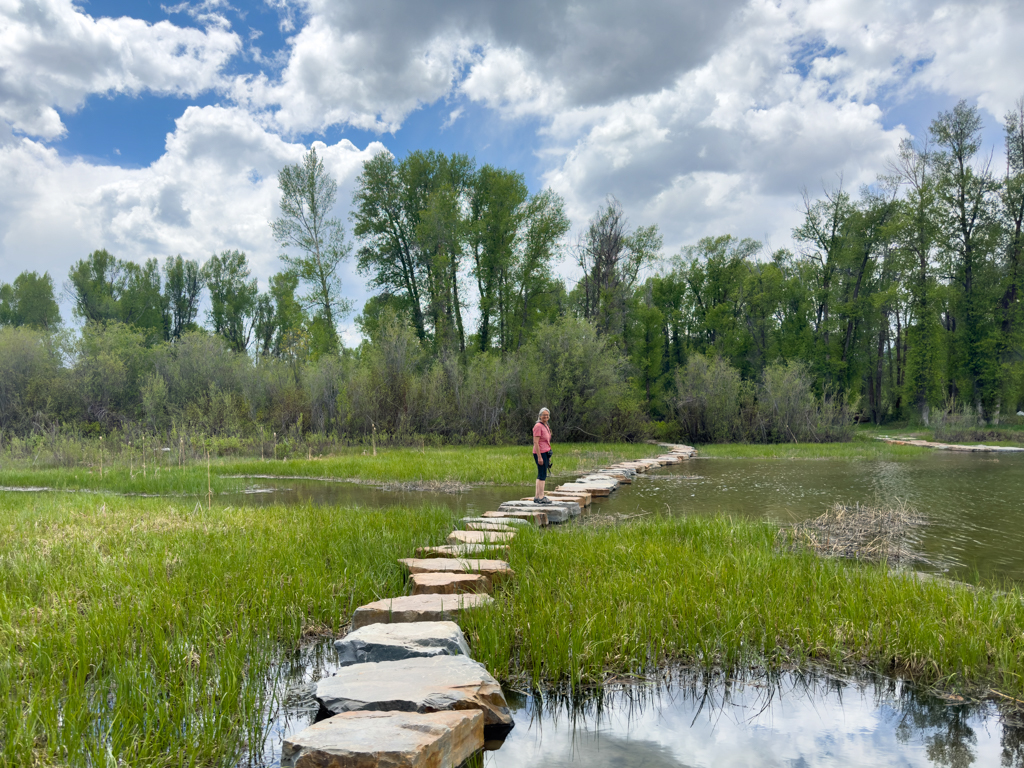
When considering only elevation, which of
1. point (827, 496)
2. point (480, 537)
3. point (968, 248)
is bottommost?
point (827, 496)

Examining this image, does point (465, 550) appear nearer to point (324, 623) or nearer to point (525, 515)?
point (324, 623)

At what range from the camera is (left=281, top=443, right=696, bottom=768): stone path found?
2.28 m

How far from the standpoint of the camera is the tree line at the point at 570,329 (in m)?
22.7

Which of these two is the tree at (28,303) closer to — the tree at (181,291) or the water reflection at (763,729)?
the tree at (181,291)

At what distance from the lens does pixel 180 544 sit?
18.3 feet

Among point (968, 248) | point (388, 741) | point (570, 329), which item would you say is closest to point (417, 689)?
point (388, 741)

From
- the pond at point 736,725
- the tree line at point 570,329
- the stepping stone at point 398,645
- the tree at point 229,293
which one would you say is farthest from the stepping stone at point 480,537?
the tree at point 229,293

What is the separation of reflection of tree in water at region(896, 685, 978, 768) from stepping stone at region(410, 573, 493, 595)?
2663mm

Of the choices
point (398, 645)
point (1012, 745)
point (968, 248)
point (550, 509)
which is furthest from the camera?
point (968, 248)

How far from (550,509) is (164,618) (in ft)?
17.4

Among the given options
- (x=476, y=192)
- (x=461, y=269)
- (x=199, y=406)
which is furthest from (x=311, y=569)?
(x=476, y=192)

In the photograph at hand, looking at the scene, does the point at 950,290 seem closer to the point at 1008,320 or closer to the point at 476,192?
the point at 1008,320

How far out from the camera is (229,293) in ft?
162

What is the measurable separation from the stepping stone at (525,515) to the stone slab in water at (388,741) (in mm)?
5001
